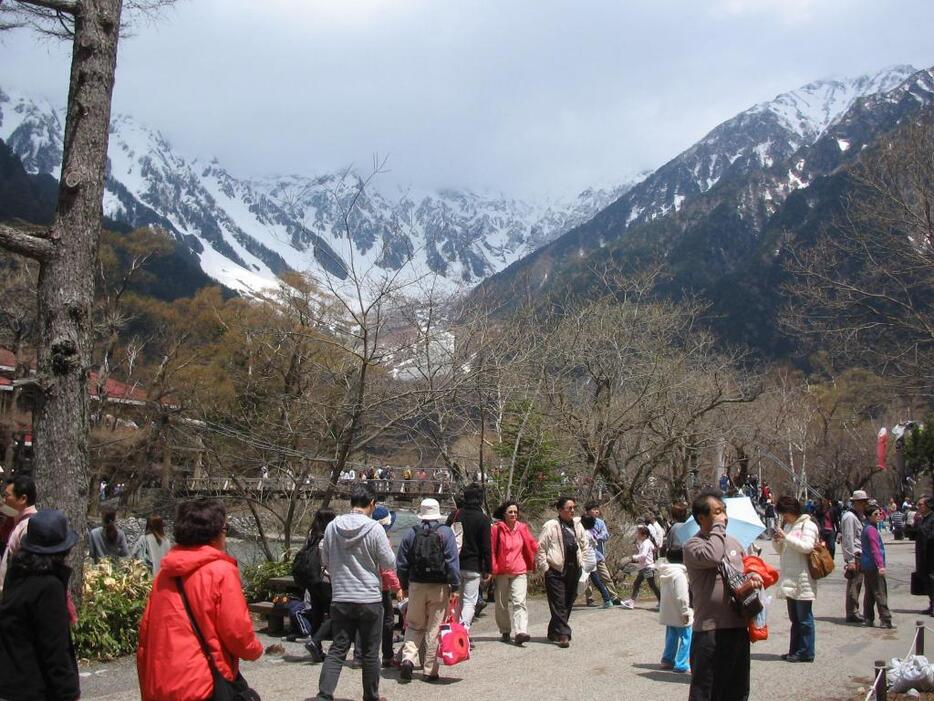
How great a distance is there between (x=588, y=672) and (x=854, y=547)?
429 cm

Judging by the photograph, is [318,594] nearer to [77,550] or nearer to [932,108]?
[77,550]

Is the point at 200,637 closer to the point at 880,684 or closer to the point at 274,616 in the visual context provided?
the point at 880,684

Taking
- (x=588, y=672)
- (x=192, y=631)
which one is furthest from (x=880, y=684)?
(x=192, y=631)

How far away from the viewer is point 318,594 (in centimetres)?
800

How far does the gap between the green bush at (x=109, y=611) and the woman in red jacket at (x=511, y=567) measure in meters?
3.34

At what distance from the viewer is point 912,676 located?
619cm

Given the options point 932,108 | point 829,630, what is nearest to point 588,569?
point 829,630

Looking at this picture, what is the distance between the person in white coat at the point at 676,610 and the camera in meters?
7.12

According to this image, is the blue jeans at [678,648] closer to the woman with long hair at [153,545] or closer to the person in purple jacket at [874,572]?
the person in purple jacket at [874,572]

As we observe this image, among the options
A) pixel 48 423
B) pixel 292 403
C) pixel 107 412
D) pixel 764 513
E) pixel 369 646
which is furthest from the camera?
pixel 764 513

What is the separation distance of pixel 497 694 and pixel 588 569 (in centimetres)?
442

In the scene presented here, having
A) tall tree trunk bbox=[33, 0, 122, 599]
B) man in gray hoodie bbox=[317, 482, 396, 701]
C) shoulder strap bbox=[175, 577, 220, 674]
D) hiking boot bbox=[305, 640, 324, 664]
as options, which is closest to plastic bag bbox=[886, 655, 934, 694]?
man in gray hoodie bbox=[317, 482, 396, 701]

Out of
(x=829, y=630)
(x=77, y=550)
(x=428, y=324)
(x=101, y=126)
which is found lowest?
(x=829, y=630)

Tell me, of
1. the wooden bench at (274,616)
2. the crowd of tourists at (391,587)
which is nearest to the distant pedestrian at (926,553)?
the crowd of tourists at (391,587)
